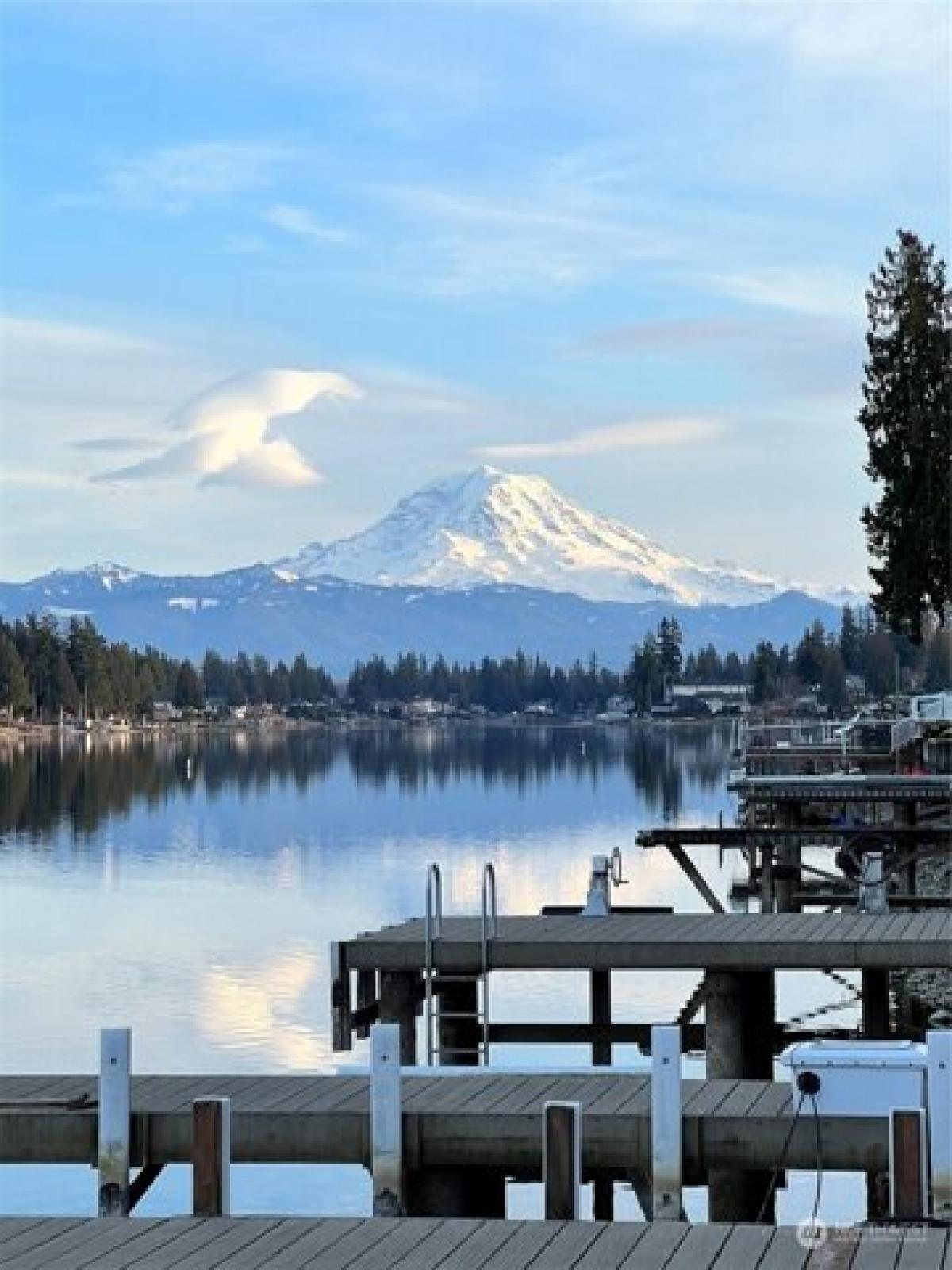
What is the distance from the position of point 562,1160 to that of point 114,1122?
3.17 m

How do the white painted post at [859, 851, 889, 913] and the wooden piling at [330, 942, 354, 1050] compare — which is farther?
the white painted post at [859, 851, 889, 913]

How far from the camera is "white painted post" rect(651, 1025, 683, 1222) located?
14.8 meters

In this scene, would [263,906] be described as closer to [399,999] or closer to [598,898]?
[598,898]

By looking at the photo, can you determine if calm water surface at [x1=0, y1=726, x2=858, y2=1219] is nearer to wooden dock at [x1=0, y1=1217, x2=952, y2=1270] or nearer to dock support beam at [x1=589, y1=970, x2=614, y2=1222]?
dock support beam at [x1=589, y1=970, x2=614, y2=1222]

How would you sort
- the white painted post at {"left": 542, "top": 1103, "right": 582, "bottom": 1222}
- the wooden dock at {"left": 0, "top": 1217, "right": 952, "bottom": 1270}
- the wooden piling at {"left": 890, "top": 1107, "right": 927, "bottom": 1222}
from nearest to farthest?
the wooden dock at {"left": 0, "top": 1217, "right": 952, "bottom": 1270}, the wooden piling at {"left": 890, "top": 1107, "right": 927, "bottom": 1222}, the white painted post at {"left": 542, "top": 1103, "right": 582, "bottom": 1222}

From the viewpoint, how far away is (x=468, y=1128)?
15641mm

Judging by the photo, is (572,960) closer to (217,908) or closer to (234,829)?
(217,908)

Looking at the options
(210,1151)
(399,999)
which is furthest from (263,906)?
(210,1151)

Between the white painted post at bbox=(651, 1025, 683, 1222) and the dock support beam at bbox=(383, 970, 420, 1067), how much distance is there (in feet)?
24.2

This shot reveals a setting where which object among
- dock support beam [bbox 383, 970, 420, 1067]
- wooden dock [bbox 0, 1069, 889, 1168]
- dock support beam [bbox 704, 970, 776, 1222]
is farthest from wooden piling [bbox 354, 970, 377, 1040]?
wooden dock [bbox 0, 1069, 889, 1168]

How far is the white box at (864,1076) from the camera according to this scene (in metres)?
15.2

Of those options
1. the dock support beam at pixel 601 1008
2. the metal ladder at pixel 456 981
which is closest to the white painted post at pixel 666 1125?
the metal ladder at pixel 456 981

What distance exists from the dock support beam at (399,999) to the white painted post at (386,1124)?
6764mm

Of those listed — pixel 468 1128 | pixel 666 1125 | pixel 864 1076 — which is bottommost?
pixel 468 1128
